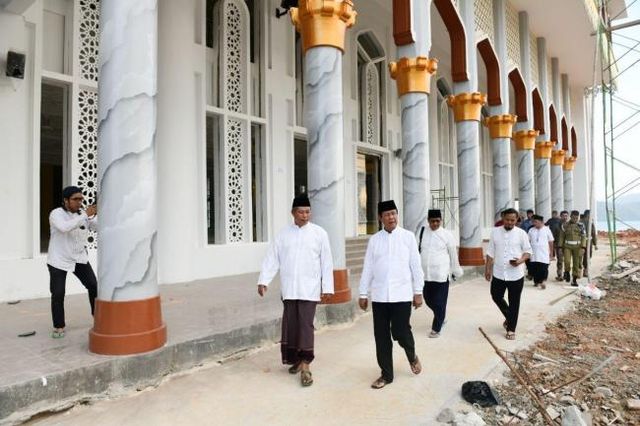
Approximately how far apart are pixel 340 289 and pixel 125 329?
269 cm

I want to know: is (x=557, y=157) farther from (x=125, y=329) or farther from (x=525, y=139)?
(x=125, y=329)

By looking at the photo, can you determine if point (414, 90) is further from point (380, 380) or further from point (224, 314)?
point (380, 380)

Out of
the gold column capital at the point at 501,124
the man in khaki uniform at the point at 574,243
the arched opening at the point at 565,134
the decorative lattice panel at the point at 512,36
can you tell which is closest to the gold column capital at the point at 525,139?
the decorative lattice panel at the point at 512,36

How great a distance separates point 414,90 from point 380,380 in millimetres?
5623

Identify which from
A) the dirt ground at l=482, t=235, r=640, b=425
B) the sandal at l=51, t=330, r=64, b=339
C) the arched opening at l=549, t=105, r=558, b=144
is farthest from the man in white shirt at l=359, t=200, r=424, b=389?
the arched opening at l=549, t=105, r=558, b=144

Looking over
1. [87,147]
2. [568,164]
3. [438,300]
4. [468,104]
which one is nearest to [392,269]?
[438,300]

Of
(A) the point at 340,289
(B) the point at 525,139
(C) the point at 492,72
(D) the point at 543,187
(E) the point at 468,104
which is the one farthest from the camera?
(D) the point at 543,187

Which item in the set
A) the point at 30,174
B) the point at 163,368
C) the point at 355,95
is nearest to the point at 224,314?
the point at 163,368

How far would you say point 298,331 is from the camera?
3.73 meters

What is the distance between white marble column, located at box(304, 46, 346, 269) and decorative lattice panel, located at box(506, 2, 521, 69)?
9063 millimetres

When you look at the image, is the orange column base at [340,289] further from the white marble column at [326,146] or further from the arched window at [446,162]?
the arched window at [446,162]

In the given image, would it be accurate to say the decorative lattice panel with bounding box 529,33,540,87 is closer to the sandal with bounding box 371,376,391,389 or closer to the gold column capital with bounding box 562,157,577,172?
the gold column capital with bounding box 562,157,577,172

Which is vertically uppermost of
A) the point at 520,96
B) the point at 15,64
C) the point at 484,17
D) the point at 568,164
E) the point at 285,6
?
the point at 484,17

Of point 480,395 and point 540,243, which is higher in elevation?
point 540,243
